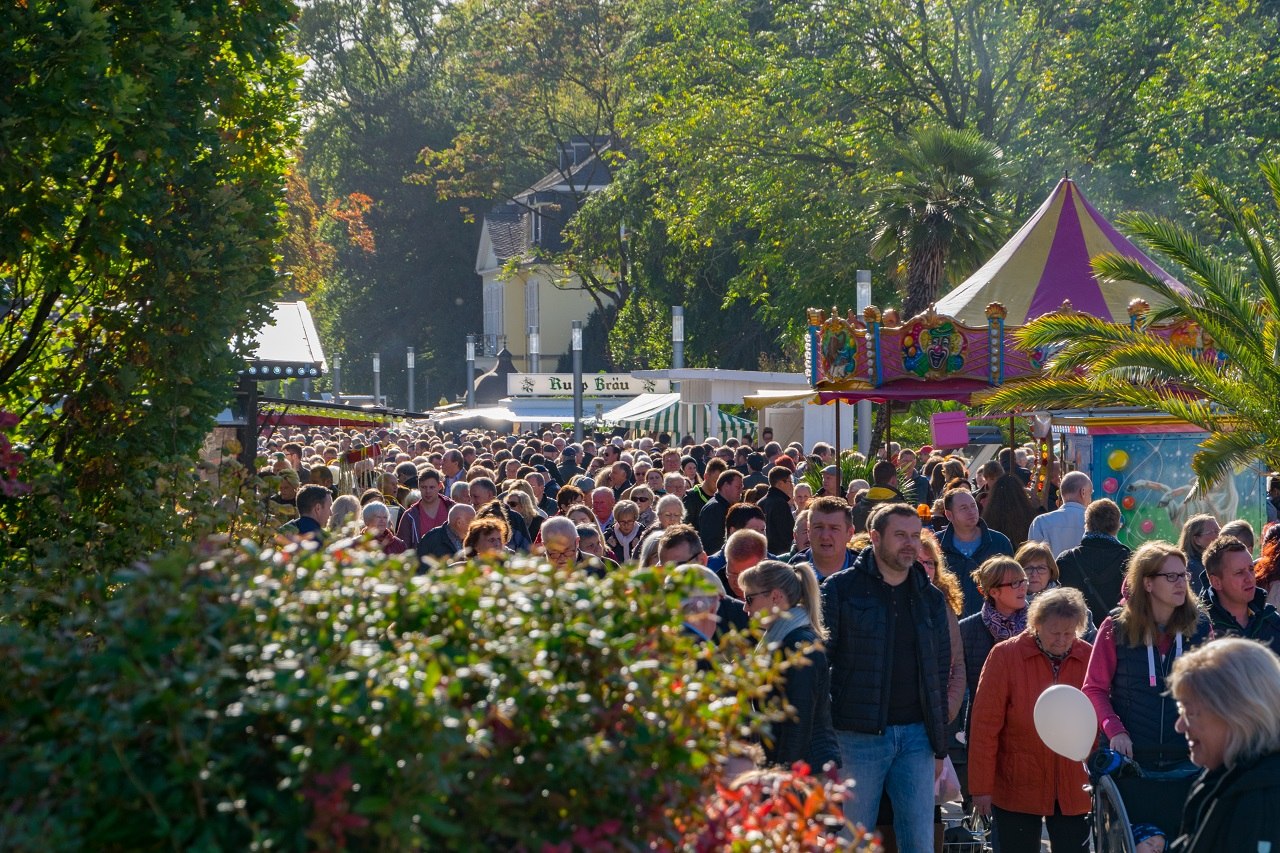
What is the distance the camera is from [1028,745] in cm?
671

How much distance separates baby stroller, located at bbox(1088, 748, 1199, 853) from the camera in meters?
6.16

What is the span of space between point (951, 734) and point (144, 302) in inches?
186

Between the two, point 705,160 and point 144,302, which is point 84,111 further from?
point 705,160

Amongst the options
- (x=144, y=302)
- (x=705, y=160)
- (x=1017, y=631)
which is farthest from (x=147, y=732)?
(x=705, y=160)

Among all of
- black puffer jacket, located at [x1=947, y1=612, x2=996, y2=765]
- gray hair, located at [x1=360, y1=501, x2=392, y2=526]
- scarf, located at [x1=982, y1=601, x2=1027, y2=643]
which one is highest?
gray hair, located at [x1=360, y1=501, x2=392, y2=526]

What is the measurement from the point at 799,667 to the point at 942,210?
68.2ft

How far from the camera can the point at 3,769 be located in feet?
8.71

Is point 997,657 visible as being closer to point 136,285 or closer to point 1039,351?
point 136,285

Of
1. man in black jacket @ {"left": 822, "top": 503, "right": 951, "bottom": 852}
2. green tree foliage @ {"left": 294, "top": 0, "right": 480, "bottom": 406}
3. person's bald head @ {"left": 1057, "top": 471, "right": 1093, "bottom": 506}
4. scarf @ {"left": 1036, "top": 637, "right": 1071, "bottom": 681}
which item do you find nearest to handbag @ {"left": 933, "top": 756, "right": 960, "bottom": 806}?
man in black jacket @ {"left": 822, "top": 503, "right": 951, "bottom": 852}

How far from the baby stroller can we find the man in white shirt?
18.3ft

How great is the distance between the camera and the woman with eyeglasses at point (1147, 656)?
6410 mm

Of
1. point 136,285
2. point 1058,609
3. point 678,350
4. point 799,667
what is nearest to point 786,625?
point 799,667

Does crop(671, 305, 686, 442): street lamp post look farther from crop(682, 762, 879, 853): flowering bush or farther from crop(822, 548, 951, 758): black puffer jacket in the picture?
crop(682, 762, 879, 853): flowering bush

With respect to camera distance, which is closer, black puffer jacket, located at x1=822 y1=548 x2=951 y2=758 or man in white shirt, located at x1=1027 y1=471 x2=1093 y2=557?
black puffer jacket, located at x1=822 y1=548 x2=951 y2=758
